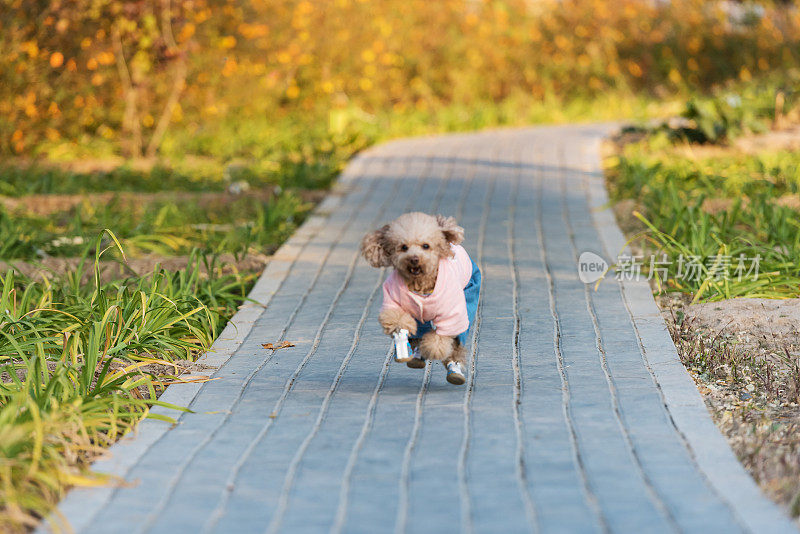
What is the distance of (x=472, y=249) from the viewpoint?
8.09 metres

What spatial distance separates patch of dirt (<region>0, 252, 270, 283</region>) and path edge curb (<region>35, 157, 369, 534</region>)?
187 mm

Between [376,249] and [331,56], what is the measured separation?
1190 cm

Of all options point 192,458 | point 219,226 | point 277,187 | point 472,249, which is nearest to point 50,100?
point 277,187

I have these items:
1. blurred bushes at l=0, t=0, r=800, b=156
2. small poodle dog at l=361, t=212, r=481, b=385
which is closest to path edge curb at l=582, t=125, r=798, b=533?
small poodle dog at l=361, t=212, r=481, b=385

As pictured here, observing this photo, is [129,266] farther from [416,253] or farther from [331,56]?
[331,56]

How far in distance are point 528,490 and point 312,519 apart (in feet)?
2.59

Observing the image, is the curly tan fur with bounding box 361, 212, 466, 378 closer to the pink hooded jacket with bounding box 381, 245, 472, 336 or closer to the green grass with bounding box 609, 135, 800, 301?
the pink hooded jacket with bounding box 381, 245, 472, 336

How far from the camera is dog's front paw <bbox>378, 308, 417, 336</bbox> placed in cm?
477

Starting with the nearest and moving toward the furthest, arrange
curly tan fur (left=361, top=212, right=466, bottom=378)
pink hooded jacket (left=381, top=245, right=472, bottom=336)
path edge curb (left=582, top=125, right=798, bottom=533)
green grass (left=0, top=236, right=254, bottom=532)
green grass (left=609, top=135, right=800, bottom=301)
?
path edge curb (left=582, top=125, right=798, bottom=533)
green grass (left=0, top=236, right=254, bottom=532)
curly tan fur (left=361, top=212, right=466, bottom=378)
pink hooded jacket (left=381, top=245, right=472, bottom=336)
green grass (left=609, top=135, right=800, bottom=301)

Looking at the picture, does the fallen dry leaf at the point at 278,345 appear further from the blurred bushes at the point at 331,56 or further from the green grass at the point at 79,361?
the blurred bushes at the point at 331,56

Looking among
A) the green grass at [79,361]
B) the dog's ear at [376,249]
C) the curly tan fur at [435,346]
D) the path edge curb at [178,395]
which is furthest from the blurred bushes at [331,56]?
the curly tan fur at [435,346]

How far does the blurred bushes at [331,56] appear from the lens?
464 inches

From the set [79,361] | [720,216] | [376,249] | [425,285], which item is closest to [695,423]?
[425,285]

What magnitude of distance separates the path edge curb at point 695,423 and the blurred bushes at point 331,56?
6.84 meters
